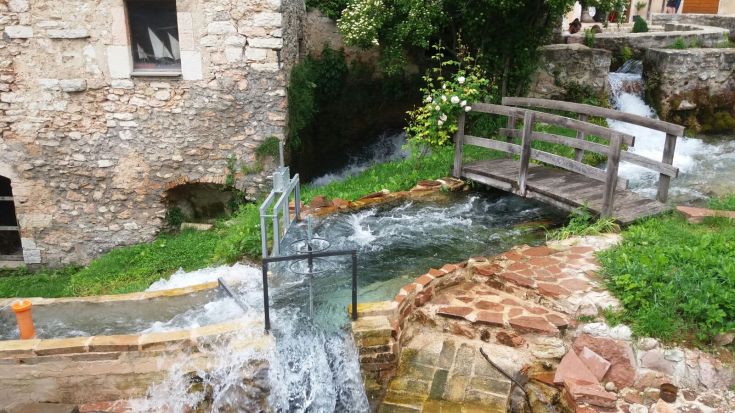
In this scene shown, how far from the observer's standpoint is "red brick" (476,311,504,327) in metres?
4.77

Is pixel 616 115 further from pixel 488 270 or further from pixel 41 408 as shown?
pixel 41 408

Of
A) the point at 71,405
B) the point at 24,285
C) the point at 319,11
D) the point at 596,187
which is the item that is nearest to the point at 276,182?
the point at 71,405

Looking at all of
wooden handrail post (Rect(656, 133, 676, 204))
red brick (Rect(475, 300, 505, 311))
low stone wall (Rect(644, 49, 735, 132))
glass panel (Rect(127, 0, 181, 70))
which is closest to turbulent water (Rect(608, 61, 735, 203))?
low stone wall (Rect(644, 49, 735, 132))

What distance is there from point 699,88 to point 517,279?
867cm

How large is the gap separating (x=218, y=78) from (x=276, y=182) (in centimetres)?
306

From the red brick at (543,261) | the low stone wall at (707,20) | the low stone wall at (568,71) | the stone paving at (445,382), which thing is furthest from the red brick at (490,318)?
the low stone wall at (707,20)

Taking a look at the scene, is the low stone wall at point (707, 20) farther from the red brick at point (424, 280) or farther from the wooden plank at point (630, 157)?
the red brick at point (424, 280)

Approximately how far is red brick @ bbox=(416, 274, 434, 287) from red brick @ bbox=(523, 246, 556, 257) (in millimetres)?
1190

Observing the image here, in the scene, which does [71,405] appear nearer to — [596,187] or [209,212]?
[209,212]

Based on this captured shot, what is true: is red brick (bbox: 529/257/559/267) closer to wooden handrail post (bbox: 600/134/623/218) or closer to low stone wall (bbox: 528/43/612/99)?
wooden handrail post (bbox: 600/134/623/218)

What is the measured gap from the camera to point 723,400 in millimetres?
4242

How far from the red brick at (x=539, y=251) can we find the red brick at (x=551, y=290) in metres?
0.67

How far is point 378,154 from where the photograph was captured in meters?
12.0

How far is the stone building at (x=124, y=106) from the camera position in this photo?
7.91m
